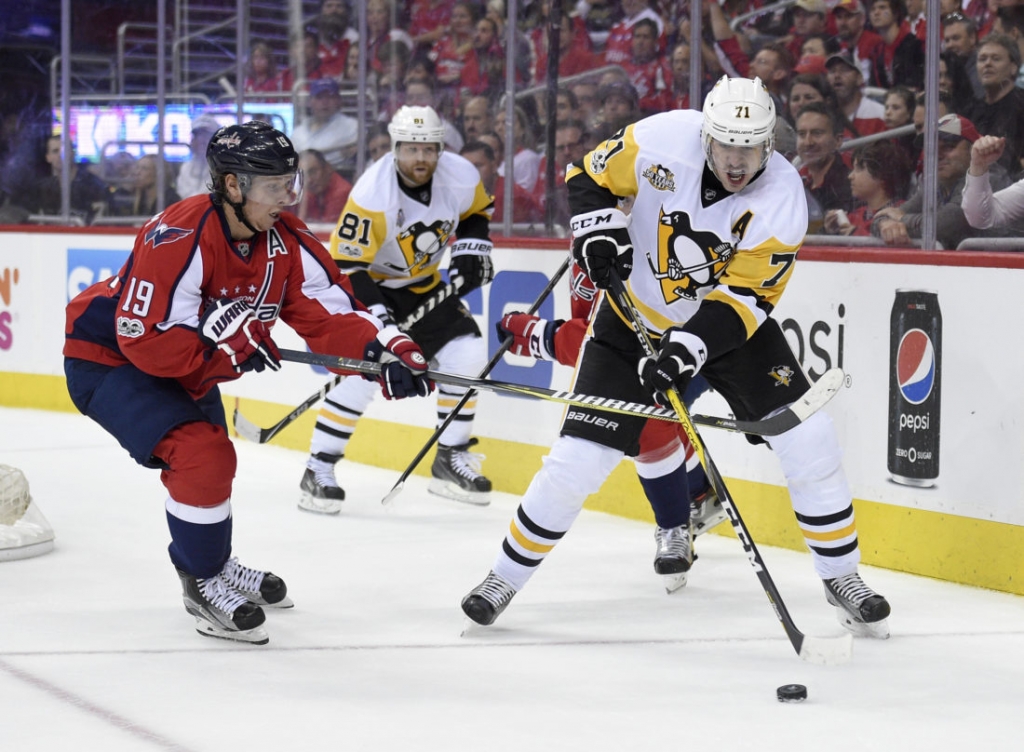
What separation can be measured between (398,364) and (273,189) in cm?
45

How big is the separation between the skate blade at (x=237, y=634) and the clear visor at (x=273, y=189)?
890 millimetres

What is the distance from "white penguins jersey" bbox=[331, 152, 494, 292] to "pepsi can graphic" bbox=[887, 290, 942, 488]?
1565 millimetres

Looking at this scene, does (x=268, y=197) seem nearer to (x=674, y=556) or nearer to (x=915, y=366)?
(x=674, y=556)

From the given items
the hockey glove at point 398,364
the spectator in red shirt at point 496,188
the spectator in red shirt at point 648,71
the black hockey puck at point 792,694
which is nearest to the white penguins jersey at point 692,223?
the hockey glove at point 398,364

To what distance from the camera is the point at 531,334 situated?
3.86 m

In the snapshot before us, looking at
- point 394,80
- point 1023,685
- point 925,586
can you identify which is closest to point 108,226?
point 394,80

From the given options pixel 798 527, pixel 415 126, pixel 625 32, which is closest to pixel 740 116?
pixel 798 527

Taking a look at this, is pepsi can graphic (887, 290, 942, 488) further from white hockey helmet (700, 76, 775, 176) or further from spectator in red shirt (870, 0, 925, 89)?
white hockey helmet (700, 76, 775, 176)

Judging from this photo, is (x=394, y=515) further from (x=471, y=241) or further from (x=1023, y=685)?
(x=1023, y=685)

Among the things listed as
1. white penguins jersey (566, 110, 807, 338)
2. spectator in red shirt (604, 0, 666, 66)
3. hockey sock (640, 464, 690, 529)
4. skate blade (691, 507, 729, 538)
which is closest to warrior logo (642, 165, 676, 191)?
white penguins jersey (566, 110, 807, 338)

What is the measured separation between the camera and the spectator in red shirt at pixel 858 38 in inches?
161

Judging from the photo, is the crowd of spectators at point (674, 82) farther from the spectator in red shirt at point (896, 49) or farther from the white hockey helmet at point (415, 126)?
the white hockey helmet at point (415, 126)

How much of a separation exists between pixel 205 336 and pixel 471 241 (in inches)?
74.6

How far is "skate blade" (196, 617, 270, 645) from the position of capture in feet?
9.86
